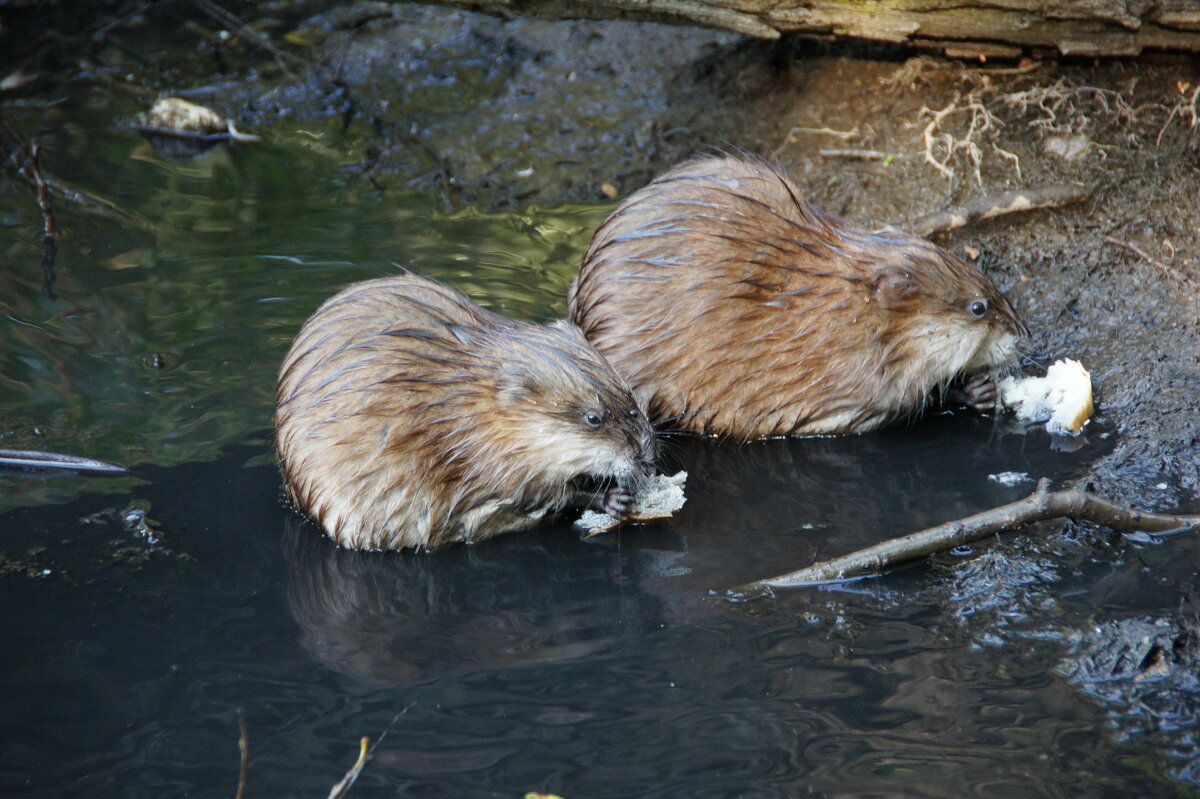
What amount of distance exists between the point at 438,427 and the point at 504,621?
25.1 inches

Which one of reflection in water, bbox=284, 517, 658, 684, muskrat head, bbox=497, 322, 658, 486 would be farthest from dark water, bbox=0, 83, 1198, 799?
muskrat head, bbox=497, 322, 658, 486

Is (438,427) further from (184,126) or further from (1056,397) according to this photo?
Answer: (184,126)

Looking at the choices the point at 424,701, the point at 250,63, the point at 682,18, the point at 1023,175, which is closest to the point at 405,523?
the point at 424,701

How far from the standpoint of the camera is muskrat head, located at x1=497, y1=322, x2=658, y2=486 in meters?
3.44

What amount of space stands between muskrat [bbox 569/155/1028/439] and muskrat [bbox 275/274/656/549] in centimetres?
48

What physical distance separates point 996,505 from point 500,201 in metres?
2.74

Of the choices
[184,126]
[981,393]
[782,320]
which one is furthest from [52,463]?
[981,393]

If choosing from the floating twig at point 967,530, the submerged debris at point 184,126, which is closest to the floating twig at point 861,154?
the floating twig at point 967,530

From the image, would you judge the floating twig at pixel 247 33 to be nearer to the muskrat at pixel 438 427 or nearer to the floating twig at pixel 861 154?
the floating twig at pixel 861 154

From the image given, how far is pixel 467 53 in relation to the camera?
243 inches

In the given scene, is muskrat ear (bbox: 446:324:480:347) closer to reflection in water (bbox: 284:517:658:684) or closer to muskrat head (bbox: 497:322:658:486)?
muskrat head (bbox: 497:322:658:486)

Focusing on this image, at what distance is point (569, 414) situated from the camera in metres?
3.45

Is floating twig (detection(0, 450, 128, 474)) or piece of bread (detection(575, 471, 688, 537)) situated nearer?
piece of bread (detection(575, 471, 688, 537))

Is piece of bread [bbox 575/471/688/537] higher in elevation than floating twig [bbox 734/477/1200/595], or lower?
lower
